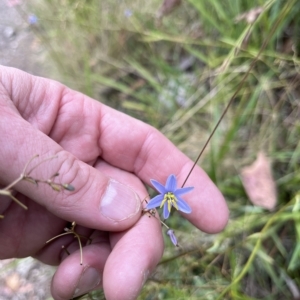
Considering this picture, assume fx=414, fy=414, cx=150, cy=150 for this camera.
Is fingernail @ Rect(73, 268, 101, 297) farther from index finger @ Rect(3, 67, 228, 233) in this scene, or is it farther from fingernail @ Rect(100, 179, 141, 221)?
index finger @ Rect(3, 67, 228, 233)

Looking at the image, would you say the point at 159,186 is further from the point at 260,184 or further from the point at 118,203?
the point at 260,184

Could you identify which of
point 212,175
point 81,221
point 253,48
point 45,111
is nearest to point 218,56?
point 253,48

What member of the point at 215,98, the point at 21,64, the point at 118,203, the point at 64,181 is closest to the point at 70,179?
the point at 64,181

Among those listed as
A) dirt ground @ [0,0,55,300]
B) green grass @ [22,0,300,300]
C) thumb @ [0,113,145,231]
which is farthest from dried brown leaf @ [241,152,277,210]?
dirt ground @ [0,0,55,300]

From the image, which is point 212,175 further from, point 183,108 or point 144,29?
point 144,29

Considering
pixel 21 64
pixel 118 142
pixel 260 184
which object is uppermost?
pixel 118 142

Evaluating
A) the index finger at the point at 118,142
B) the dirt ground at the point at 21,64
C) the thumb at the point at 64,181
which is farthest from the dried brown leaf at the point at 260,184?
the dirt ground at the point at 21,64

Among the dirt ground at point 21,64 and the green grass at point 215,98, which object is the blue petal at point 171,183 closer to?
the green grass at point 215,98
